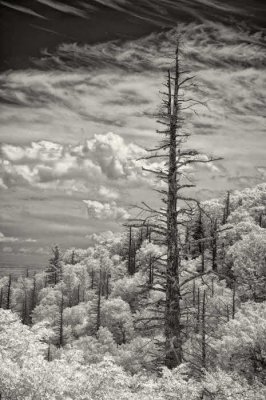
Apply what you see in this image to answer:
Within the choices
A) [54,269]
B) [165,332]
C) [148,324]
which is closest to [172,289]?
[165,332]

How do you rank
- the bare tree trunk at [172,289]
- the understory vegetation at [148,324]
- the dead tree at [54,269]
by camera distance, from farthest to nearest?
the dead tree at [54,269] < the understory vegetation at [148,324] < the bare tree trunk at [172,289]

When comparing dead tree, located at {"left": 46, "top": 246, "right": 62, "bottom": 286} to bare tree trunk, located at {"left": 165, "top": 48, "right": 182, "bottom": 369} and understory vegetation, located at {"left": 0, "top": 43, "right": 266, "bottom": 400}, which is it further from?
bare tree trunk, located at {"left": 165, "top": 48, "right": 182, "bottom": 369}

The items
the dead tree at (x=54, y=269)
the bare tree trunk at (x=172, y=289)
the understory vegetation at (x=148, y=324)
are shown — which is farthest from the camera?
the dead tree at (x=54, y=269)

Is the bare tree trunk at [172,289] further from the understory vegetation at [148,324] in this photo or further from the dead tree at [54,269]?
the dead tree at [54,269]

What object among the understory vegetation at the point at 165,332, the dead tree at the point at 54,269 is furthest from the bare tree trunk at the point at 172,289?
the dead tree at the point at 54,269

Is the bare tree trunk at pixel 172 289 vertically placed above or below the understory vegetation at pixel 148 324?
above

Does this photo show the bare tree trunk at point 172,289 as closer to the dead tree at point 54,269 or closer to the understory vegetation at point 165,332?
the understory vegetation at point 165,332

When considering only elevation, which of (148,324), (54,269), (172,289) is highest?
(172,289)

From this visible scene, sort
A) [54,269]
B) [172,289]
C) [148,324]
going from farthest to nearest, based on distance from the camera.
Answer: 1. [54,269]
2. [148,324]
3. [172,289]

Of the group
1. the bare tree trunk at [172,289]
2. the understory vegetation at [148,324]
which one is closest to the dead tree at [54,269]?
the understory vegetation at [148,324]

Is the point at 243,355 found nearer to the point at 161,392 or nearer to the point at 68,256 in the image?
the point at 161,392

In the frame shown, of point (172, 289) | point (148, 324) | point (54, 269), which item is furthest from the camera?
point (54, 269)

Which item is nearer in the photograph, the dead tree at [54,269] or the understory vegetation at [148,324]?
the understory vegetation at [148,324]

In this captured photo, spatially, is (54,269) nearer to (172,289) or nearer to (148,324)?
(148,324)
